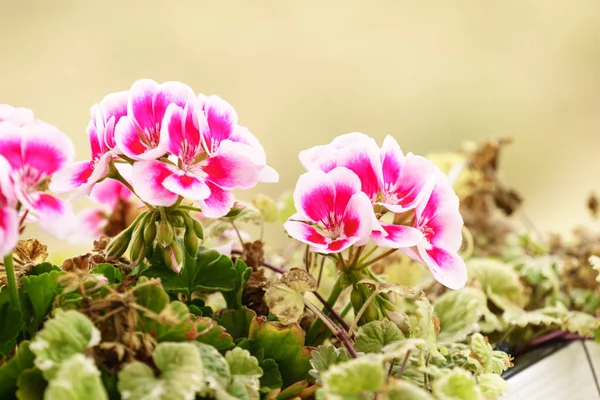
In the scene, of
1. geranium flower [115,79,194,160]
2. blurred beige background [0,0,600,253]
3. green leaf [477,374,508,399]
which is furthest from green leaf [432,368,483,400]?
blurred beige background [0,0,600,253]

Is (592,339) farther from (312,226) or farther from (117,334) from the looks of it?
(117,334)

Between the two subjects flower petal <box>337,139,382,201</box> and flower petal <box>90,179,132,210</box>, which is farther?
flower petal <box>90,179,132,210</box>

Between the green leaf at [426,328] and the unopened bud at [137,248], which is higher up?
the unopened bud at [137,248]

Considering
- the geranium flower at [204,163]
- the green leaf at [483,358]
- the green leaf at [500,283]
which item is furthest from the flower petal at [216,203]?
the green leaf at [500,283]

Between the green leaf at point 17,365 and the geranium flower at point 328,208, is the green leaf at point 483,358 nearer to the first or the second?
the geranium flower at point 328,208

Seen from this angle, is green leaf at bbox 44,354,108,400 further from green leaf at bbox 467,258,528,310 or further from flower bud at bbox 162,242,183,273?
green leaf at bbox 467,258,528,310

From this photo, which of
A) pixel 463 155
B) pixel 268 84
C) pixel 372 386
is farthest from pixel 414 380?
pixel 268 84
